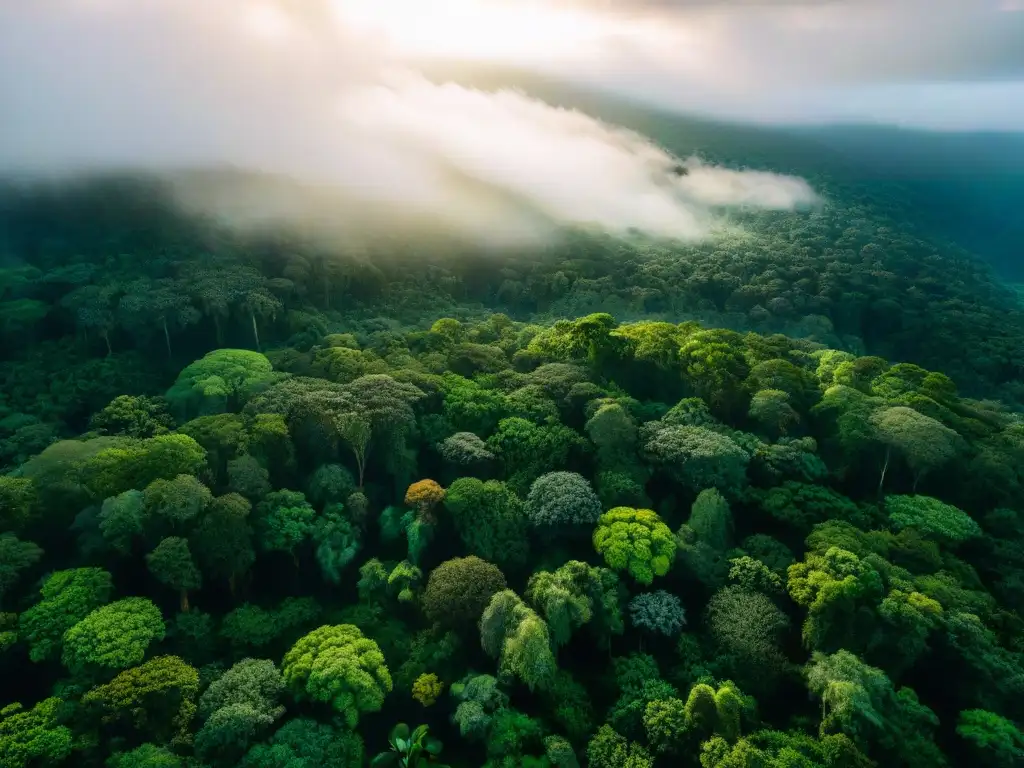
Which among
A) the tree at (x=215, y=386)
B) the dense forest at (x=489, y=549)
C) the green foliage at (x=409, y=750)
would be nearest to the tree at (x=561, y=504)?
the dense forest at (x=489, y=549)

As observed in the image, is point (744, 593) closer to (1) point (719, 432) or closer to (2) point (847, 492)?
(1) point (719, 432)

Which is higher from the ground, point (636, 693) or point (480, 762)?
point (636, 693)

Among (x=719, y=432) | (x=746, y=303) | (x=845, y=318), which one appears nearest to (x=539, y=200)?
(x=746, y=303)

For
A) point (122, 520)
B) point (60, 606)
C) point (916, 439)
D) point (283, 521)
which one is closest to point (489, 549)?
point (283, 521)

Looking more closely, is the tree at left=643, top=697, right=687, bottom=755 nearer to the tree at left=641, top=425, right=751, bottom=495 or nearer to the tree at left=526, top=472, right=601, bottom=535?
the tree at left=526, top=472, right=601, bottom=535

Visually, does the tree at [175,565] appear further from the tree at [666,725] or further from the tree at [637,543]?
the tree at [666,725]

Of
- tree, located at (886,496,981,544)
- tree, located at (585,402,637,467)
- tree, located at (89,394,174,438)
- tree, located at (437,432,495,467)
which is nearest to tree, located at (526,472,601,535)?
tree, located at (585,402,637,467)
